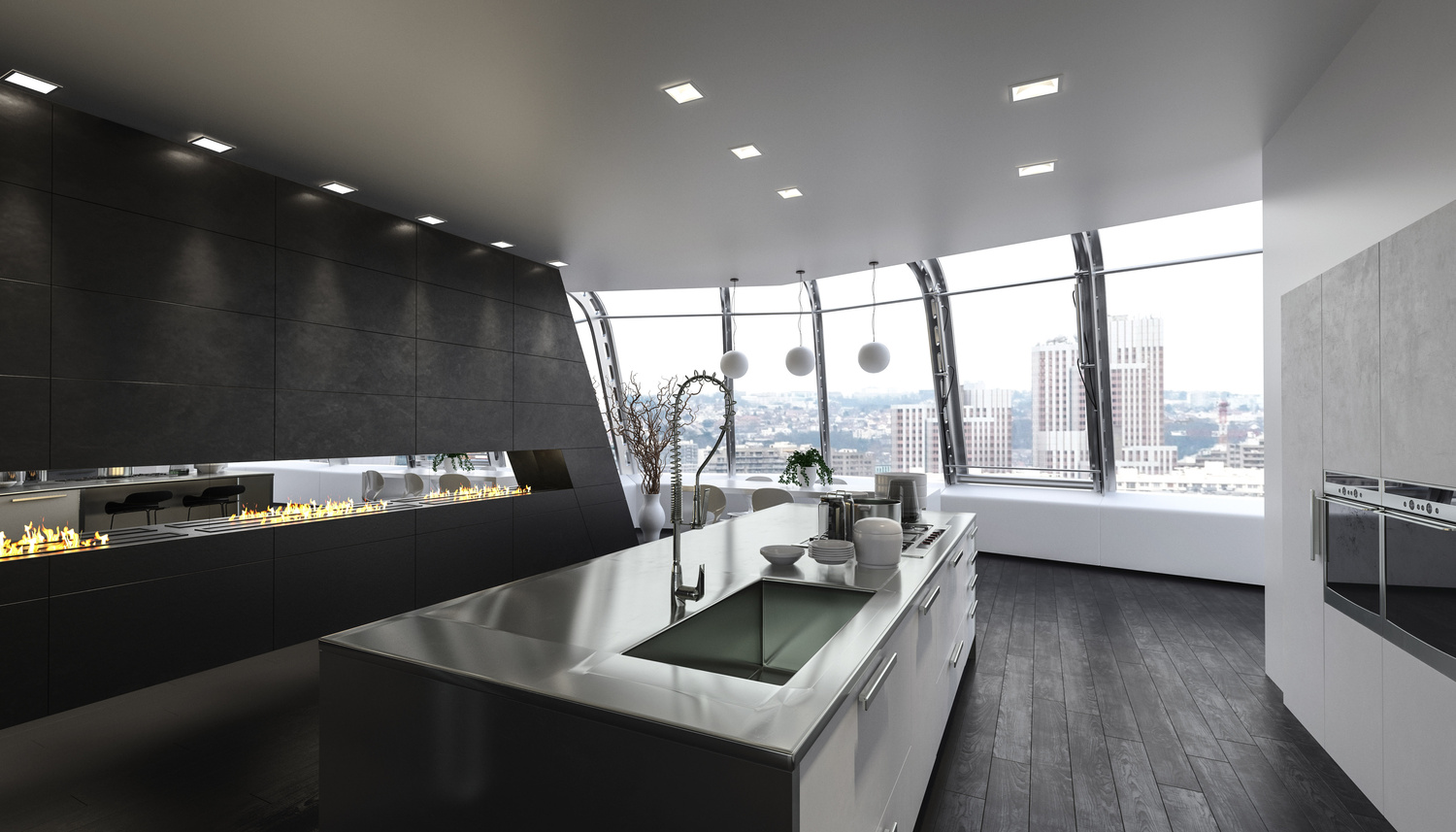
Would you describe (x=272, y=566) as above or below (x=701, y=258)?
below

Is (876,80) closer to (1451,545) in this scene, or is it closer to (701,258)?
(1451,545)

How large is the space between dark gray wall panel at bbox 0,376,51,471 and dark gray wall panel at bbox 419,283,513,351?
2.12m

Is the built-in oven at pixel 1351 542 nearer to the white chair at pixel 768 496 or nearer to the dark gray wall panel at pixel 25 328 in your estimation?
the white chair at pixel 768 496

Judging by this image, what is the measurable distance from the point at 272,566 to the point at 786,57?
12.5ft

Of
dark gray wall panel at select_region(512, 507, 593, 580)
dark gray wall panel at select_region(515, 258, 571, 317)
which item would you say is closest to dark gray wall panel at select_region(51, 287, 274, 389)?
dark gray wall panel at select_region(515, 258, 571, 317)

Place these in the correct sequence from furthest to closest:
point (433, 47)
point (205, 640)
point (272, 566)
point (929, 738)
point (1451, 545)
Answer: point (272, 566)
point (205, 640)
point (433, 47)
point (929, 738)
point (1451, 545)

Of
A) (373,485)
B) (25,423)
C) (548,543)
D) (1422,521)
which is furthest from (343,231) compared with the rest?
(1422,521)

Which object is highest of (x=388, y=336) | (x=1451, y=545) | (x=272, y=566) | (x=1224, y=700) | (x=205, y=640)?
(x=388, y=336)

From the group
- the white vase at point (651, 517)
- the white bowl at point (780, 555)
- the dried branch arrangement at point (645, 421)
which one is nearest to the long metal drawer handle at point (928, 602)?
the white bowl at point (780, 555)

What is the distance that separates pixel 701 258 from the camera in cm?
571

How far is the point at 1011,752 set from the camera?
2.61 m

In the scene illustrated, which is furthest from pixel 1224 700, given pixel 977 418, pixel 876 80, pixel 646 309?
pixel 646 309

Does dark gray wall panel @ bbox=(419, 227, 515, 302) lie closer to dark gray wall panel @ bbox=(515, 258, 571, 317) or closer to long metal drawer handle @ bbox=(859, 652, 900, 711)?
dark gray wall panel @ bbox=(515, 258, 571, 317)

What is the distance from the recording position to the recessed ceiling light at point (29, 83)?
2639 millimetres
